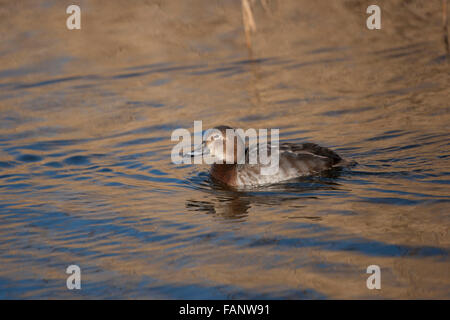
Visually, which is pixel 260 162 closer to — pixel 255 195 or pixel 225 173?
pixel 225 173

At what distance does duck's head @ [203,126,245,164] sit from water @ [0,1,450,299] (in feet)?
1.40

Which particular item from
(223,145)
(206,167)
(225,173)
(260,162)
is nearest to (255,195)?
(260,162)

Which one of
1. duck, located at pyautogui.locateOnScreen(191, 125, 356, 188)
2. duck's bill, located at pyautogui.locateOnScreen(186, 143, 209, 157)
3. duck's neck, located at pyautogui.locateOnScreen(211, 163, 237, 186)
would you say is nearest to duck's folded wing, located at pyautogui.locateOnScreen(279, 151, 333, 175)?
duck, located at pyautogui.locateOnScreen(191, 125, 356, 188)

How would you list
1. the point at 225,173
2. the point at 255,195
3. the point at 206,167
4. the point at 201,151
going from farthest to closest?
1. the point at 206,167
2. the point at 201,151
3. the point at 225,173
4. the point at 255,195

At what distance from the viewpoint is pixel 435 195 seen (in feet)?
27.4

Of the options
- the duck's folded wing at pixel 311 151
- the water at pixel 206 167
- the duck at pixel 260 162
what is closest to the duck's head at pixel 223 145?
the duck at pixel 260 162

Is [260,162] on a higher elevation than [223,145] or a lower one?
lower

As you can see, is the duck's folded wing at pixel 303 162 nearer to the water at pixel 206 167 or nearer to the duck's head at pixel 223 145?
the water at pixel 206 167

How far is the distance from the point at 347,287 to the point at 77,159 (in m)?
5.41

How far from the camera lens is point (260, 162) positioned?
31.6 ft

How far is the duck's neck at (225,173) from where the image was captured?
963 centimetres

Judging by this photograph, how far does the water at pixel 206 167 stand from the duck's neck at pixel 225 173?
0.85 feet

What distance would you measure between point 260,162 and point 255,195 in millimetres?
659

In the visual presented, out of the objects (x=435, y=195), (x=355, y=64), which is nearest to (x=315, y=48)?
(x=355, y=64)
